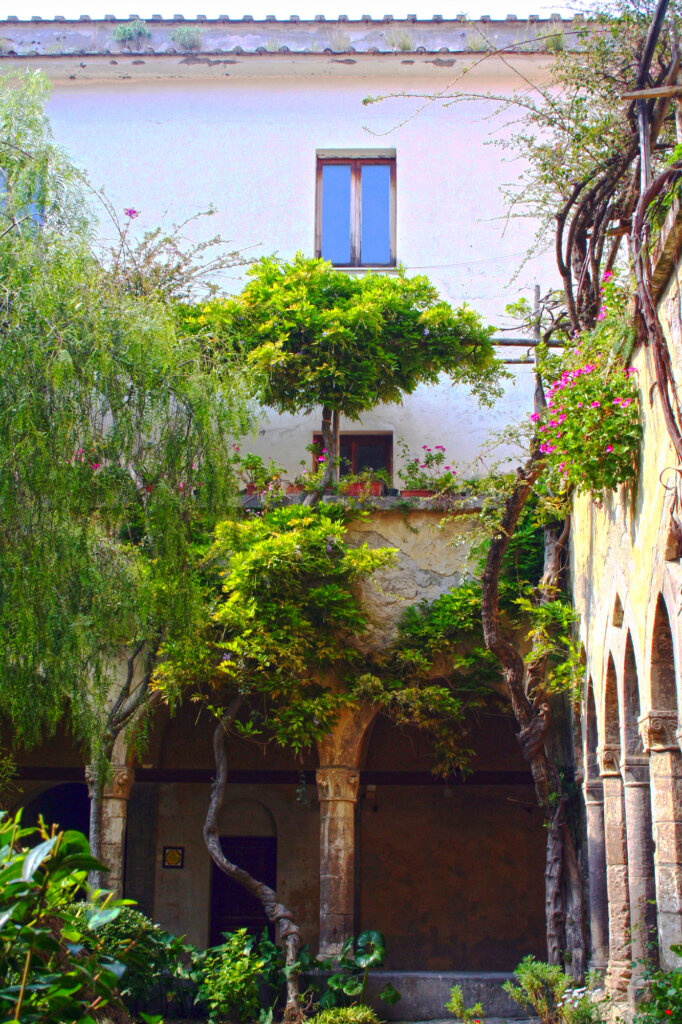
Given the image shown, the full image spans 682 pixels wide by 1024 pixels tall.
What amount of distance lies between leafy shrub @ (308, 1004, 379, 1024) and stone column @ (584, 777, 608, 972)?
1542 mm

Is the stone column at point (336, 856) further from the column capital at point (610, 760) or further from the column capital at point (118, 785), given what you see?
the column capital at point (610, 760)

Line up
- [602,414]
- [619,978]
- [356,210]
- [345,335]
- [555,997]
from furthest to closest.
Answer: [356,210] → [345,335] → [555,997] → [619,978] → [602,414]

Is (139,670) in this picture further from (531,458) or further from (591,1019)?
(591,1019)

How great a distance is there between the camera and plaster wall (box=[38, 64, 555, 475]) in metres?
11.8

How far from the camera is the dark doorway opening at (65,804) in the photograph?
12.0m

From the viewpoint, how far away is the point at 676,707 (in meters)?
4.97

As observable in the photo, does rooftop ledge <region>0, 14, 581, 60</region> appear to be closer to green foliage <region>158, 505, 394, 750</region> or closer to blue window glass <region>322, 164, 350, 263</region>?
blue window glass <region>322, 164, 350, 263</region>

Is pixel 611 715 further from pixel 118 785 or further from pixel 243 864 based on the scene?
pixel 243 864

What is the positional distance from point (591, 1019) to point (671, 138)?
519 cm

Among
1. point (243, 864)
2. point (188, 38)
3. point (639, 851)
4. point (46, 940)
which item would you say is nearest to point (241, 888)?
point (243, 864)

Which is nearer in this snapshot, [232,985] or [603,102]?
[603,102]

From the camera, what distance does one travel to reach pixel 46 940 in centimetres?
242

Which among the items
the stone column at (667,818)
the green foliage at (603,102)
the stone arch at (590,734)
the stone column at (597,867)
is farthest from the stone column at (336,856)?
the green foliage at (603,102)

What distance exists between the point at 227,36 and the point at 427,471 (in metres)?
5.62
